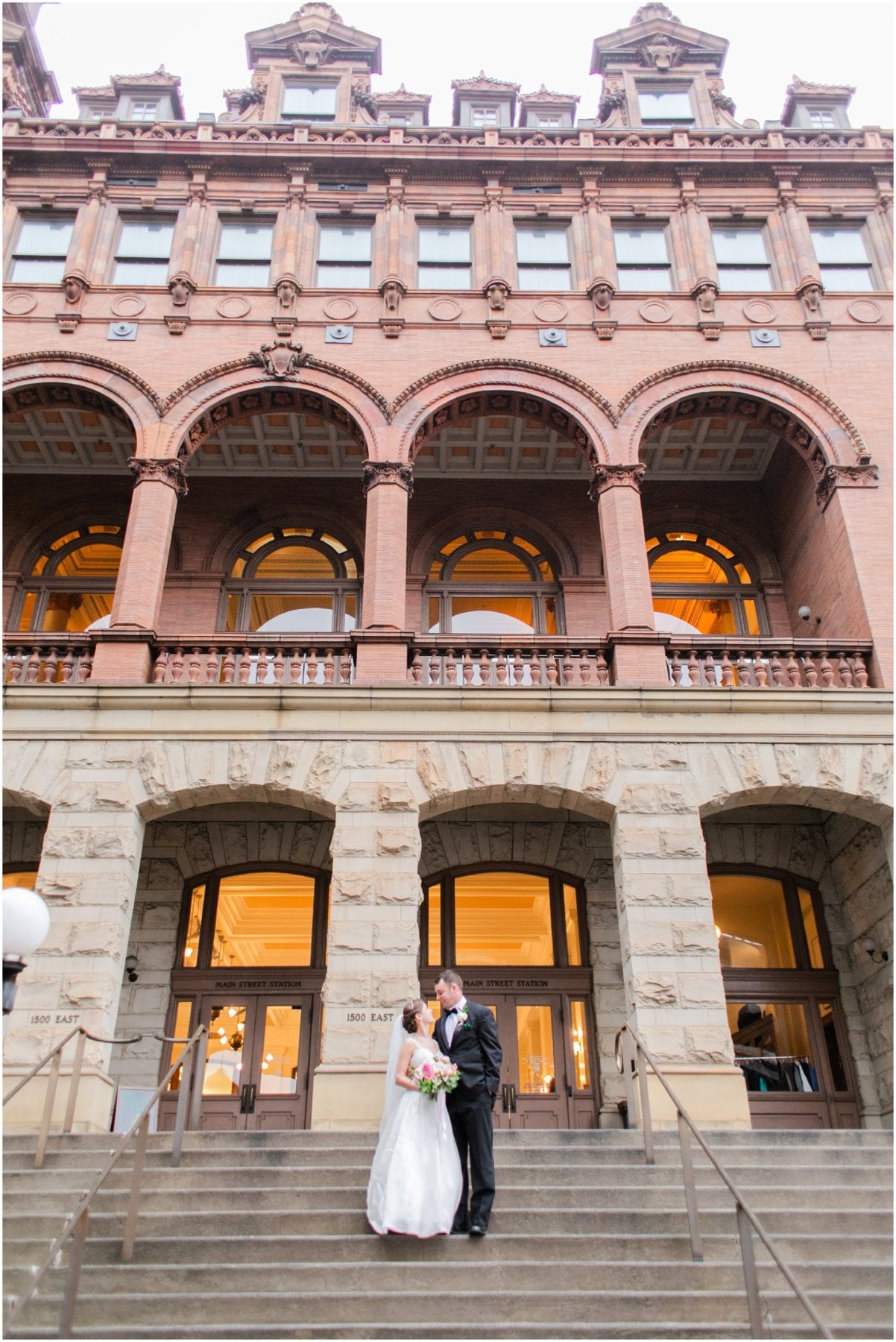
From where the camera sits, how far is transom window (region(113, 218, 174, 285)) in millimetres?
18375

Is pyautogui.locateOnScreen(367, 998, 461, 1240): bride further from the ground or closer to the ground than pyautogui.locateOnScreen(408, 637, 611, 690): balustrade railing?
closer to the ground

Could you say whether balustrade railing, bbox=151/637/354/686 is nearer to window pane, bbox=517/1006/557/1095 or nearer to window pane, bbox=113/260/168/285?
window pane, bbox=517/1006/557/1095

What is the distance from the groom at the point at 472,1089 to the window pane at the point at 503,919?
7291 mm

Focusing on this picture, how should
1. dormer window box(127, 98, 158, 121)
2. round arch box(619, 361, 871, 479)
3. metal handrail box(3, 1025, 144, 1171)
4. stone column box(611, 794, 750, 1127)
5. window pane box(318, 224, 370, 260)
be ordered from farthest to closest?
dormer window box(127, 98, 158, 121) → window pane box(318, 224, 370, 260) → round arch box(619, 361, 871, 479) → stone column box(611, 794, 750, 1127) → metal handrail box(3, 1025, 144, 1171)

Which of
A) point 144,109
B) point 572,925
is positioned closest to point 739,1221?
point 572,925

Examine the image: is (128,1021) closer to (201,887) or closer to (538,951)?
(201,887)

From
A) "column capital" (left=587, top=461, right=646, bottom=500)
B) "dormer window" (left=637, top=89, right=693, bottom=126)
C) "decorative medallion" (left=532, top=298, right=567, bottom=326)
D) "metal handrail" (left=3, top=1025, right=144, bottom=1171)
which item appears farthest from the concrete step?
"dormer window" (left=637, top=89, right=693, bottom=126)

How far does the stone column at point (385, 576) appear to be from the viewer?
14.2 m

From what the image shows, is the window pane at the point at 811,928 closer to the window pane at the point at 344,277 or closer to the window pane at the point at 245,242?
the window pane at the point at 344,277

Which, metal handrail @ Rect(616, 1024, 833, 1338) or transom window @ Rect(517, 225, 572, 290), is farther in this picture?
transom window @ Rect(517, 225, 572, 290)

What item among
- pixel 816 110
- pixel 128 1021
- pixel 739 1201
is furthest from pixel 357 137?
pixel 739 1201

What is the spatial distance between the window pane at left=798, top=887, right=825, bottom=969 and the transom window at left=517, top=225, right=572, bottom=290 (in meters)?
11.5

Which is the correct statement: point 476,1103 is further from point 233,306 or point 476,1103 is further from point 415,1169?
point 233,306

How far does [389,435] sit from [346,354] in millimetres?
1962
